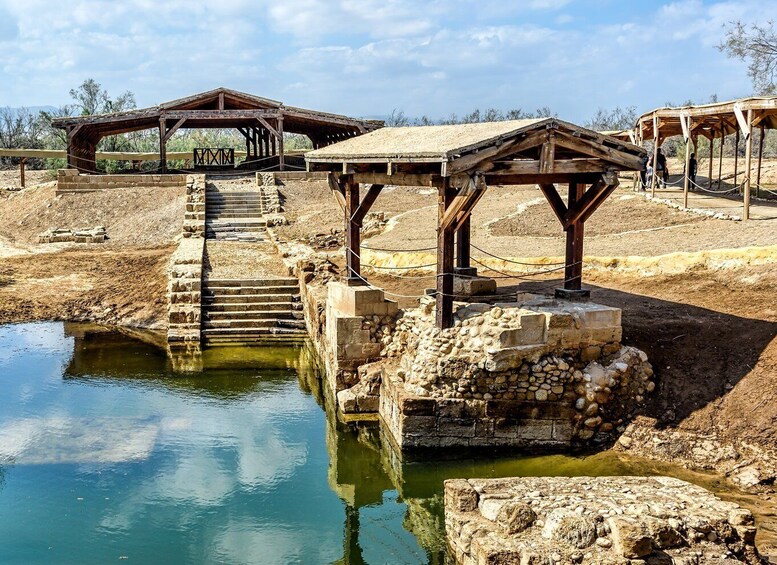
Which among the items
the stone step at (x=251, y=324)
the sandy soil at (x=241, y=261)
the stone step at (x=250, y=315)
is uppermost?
the sandy soil at (x=241, y=261)

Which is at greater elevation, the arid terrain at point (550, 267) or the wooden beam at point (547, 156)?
the wooden beam at point (547, 156)

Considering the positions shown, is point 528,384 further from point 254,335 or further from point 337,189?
point 254,335

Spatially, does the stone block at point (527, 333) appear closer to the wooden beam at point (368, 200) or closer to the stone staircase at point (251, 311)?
the wooden beam at point (368, 200)

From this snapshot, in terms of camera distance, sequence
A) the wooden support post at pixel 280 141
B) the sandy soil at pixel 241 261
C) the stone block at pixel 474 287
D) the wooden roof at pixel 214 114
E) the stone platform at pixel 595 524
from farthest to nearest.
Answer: the wooden support post at pixel 280 141, the wooden roof at pixel 214 114, the sandy soil at pixel 241 261, the stone block at pixel 474 287, the stone platform at pixel 595 524

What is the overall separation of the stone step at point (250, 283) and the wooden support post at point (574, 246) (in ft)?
27.4

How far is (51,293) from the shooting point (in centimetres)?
2012

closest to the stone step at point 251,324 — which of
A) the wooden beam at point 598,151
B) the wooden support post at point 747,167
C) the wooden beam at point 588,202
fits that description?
the wooden beam at point 588,202

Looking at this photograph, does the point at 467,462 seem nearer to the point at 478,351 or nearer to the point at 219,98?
the point at 478,351

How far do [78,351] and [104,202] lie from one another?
44.2 feet

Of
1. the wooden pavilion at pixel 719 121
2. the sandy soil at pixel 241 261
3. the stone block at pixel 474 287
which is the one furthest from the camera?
the sandy soil at pixel 241 261

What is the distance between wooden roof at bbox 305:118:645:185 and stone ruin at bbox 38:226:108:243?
16080 millimetres

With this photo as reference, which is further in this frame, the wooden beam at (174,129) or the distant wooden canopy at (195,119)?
the wooden beam at (174,129)

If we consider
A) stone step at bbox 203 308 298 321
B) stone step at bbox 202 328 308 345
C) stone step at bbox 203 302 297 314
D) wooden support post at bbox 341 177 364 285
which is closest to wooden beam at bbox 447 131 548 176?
wooden support post at bbox 341 177 364 285

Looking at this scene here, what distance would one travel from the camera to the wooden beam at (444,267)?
10797mm
